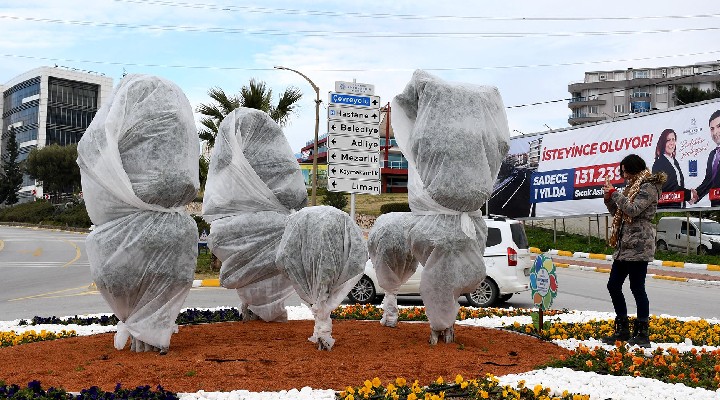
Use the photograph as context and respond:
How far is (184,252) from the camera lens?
19.9 ft

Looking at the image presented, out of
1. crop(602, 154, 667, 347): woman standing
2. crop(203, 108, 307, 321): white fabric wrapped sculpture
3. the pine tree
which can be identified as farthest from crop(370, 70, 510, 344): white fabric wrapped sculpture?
the pine tree

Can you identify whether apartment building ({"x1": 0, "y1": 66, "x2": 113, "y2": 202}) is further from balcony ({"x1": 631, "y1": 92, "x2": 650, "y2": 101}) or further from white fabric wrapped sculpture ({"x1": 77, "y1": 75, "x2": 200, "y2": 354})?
white fabric wrapped sculpture ({"x1": 77, "y1": 75, "x2": 200, "y2": 354})

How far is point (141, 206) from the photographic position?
5914 mm

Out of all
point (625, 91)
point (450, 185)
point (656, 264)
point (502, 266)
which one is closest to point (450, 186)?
point (450, 185)

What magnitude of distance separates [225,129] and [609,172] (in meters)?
18.1

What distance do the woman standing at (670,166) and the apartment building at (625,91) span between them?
50.7 meters

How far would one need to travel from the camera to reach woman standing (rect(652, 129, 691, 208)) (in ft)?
67.2

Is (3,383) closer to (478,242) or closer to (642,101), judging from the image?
(478,242)

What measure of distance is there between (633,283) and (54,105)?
78.5m

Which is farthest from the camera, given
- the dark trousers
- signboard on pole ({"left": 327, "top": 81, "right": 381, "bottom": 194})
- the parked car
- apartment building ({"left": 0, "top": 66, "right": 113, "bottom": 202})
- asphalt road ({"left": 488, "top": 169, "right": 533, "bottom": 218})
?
apartment building ({"left": 0, "top": 66, "right": 113, "bottom": 202})

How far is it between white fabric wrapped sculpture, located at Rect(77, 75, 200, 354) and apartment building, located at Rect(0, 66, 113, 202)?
73795 mm

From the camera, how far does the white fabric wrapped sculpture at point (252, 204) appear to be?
7.73 meters

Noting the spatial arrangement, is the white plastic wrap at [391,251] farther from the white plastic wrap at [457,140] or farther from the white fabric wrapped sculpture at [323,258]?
the white fabric wrapped sculpture at [323,258]

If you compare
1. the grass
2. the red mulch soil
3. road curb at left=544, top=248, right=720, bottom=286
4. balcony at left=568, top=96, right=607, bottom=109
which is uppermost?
balcony at left=568, top=96, right=607, bottom=109
